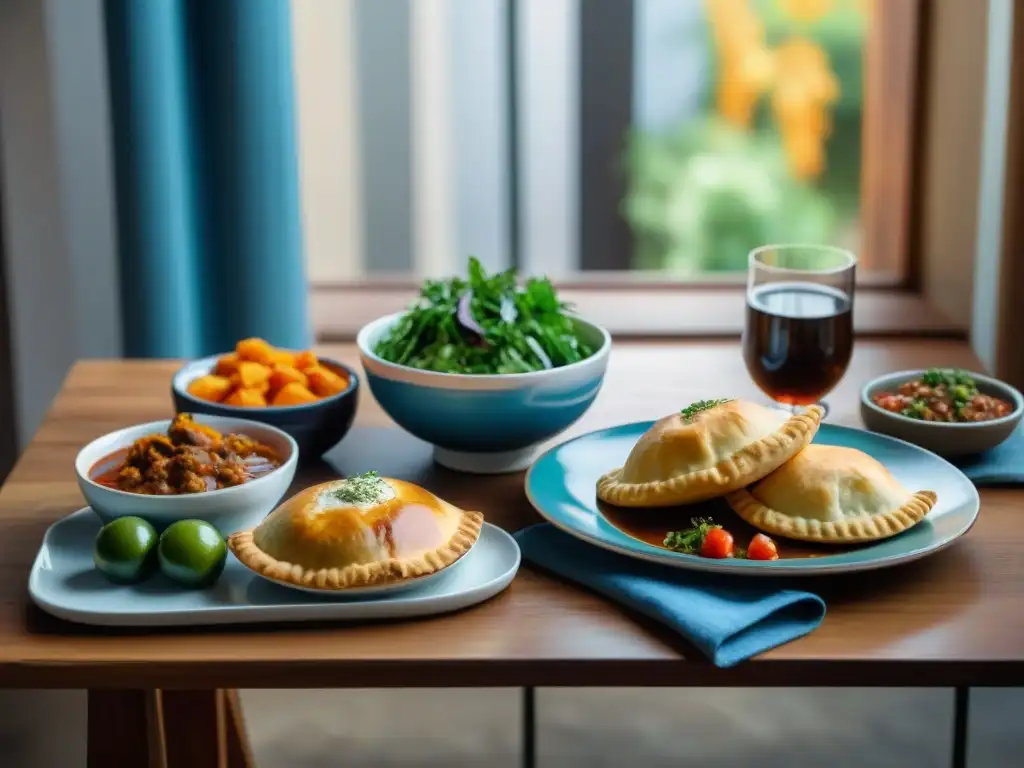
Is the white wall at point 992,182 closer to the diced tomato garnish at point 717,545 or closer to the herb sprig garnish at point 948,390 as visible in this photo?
the herb sprig garnish at point 948,390

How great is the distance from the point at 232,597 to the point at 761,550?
442mm

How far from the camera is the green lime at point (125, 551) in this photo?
46.0 inches

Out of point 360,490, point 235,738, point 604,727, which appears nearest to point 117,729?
point 235,738

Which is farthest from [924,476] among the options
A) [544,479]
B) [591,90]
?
[591,90]

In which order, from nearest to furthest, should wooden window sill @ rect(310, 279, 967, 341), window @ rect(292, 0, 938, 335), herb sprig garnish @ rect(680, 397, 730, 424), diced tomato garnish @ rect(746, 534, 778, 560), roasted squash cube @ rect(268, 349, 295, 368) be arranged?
diced tomato garnish @ rect(746, 534, 778, 560) < herb sprig garnish @ rect(680, 397, 730, 424) < roasted squash cube @ rect(268, 349, 295, 368) < wooden window sill @ rect(310, 279, 967, 341) < window @ rect(292, 0, 938, 335)

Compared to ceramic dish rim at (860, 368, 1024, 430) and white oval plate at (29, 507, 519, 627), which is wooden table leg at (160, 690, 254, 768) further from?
ceramic dish rim at (860, 368, 1024, 430)

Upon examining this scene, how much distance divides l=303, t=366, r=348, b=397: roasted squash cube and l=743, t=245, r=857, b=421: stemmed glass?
452mm

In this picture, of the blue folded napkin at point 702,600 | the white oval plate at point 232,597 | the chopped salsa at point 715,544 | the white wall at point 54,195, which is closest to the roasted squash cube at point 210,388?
the white oval plate at point 232,597

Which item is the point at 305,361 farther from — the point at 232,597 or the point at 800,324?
the point at 800,324

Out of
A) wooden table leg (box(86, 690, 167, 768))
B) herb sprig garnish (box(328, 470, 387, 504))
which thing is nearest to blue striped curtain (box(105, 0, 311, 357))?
wooden table leg (box(86, 690, 167, 768))

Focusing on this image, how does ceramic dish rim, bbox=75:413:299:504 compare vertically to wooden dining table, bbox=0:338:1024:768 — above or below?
above

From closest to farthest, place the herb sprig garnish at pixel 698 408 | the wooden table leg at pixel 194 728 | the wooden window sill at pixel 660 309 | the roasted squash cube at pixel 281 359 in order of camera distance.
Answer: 1. the herb sprig garnish at pixel 698 408
2. the roasted squash cube at pixel 281 359
3. the wooden table leg at pixel 194 728
4. the wooden window sill at pixel 660 309

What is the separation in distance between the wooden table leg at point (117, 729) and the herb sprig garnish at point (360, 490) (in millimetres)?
467

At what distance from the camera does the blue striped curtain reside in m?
2.03
